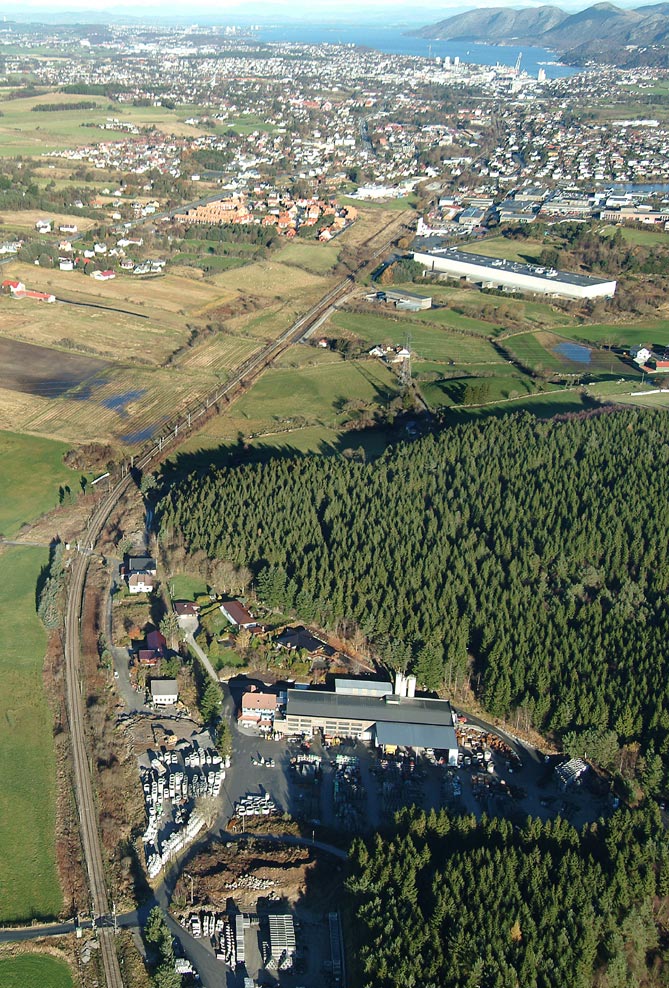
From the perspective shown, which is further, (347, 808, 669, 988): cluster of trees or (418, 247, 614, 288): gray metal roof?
(418, 247, 614, 288): gray metal roof

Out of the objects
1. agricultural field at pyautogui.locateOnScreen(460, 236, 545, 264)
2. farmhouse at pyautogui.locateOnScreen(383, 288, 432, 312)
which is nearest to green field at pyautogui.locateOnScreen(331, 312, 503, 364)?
farmhouse at pyautogui.locateOnScreen(383, 288, 432, 312)

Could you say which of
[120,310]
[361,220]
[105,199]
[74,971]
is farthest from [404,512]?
[105,199]

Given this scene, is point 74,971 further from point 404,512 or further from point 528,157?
point 528,157

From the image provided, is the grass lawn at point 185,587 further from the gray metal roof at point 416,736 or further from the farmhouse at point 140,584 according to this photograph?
the gray metal roof at point 416,736

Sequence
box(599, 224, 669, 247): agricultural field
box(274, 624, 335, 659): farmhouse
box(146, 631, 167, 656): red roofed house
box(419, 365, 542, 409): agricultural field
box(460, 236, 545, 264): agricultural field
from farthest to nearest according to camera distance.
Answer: box(599, 224, 669, 247): agricultural field < box(460, 236, 545, 264): agricultural field < box(419, 365, 542, 409): agricultural field < box(274, 624, 335, 659): farmhouse < box(146, 631, 167, 656): red roofed house

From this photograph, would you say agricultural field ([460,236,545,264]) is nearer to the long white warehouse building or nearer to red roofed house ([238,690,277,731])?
the long white warehouse building

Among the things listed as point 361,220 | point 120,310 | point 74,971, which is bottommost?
point 74,971

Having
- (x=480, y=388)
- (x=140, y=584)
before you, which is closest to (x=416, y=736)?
(x=140, y=584)
